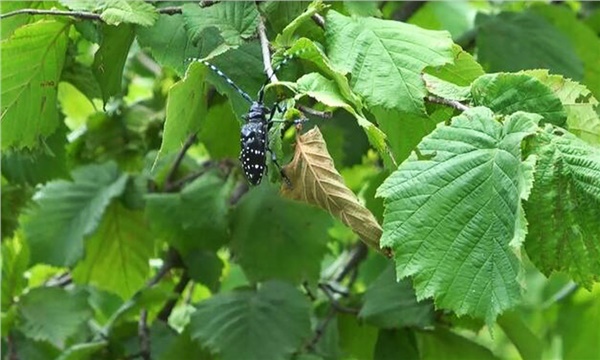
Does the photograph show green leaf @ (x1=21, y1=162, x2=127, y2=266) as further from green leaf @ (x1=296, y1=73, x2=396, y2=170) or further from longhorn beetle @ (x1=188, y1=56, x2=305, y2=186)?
green leaf @ (x1=296, y1=73, x2=396, y2=170)

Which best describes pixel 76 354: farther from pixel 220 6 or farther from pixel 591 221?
pixel 591 221

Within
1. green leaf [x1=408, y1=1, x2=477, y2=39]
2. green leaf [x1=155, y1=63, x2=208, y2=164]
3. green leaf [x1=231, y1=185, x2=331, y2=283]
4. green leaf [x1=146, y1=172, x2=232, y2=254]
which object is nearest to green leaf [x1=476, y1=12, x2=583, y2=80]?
green leaf [x1=408, y1=1, x2=477, y2=39]

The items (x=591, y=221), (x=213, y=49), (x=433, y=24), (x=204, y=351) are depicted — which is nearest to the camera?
(x=591, y=221)

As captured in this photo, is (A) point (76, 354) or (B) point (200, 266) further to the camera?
(B) point (200, 266)

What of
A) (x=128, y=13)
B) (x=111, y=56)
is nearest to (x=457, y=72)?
(x=128, y=13)

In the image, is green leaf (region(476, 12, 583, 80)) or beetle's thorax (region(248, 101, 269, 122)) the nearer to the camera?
beetle's thorax (region(248, 101, 269, 122))

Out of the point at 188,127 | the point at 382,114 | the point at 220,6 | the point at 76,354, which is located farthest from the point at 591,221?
the point at 76,354

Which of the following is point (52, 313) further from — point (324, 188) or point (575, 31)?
point (575, 31)

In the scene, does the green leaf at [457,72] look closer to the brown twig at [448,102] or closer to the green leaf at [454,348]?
the brown twig at [448,102]
